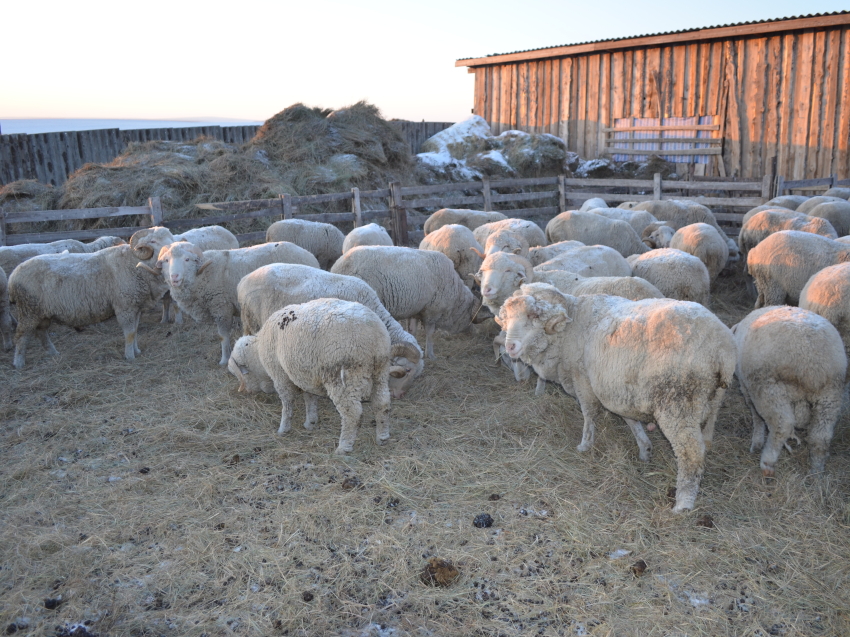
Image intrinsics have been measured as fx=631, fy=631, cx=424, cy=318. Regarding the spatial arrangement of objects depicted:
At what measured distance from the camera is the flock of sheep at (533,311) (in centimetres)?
451

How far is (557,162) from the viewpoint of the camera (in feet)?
68.4

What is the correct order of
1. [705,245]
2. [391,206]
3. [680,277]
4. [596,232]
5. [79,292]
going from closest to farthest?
[680,277], [79,292], [705,245], [596,232], [391,206]

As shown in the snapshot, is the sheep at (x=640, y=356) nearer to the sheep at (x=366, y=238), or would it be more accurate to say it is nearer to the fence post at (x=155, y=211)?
the sheep at (x=366, y=238)

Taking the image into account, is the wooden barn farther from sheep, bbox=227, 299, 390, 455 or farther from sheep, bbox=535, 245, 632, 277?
sheep, bbox=227, 299, 390, 455

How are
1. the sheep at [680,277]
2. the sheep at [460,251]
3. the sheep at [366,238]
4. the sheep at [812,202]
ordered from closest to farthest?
the sheep at [680,277] → the sheep at [460,251] → the sheep at [366,238] → the sheep at [812,202]

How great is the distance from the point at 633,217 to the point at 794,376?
762 cm

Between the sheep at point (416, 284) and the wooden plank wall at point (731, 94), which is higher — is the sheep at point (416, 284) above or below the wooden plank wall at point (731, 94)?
below

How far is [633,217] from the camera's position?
468 inches

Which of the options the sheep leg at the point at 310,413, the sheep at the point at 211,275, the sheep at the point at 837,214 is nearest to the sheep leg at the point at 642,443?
the sheep leg at the point at 310,413

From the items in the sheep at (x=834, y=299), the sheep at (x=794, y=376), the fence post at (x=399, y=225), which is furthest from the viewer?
the fence post at (x=399, y=225)

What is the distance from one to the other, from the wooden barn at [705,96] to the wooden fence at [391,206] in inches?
53.5

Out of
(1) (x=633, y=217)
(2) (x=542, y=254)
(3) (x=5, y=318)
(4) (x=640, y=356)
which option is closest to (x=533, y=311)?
(4) (x=640, y=356)

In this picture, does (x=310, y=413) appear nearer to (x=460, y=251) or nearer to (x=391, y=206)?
(x=460, y=251)

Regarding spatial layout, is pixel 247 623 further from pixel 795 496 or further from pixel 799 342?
pixel 799 342
